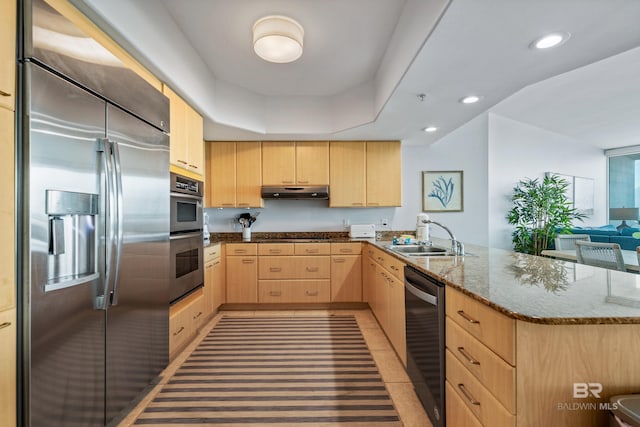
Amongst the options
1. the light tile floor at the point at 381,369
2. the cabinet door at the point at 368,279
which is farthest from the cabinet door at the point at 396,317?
the cabinet door at the point at 368,279

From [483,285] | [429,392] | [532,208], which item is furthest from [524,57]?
[532,208]

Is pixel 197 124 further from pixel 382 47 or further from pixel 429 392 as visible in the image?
pixel 429 392

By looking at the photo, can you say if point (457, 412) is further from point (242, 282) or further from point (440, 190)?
point (440, 190)

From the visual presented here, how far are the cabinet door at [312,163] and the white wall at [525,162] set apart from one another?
3.36 metres

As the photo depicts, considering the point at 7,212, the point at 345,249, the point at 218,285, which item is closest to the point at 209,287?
the point at 218,285

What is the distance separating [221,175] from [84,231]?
280cm

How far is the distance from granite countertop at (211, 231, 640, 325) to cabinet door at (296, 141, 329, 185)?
2.24 m

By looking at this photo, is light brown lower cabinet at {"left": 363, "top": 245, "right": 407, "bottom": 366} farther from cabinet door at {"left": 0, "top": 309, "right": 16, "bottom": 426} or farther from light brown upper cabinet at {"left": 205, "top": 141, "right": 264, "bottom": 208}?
cabinet door at {"left": 0, "top": 309, "right": 16, "bottom": 426}

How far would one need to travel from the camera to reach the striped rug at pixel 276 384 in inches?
71.0

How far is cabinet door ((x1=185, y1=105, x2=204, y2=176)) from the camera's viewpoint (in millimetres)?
2770

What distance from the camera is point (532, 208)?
5.48 meters

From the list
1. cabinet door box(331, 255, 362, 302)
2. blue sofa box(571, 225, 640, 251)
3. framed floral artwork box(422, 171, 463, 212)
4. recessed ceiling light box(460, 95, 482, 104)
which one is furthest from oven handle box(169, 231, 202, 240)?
blue sofa box(571, 225, 640, 251)

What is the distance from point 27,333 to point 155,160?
117 cm

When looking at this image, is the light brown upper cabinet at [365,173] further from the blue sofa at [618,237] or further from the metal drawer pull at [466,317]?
the blue sofa at [618,237]
